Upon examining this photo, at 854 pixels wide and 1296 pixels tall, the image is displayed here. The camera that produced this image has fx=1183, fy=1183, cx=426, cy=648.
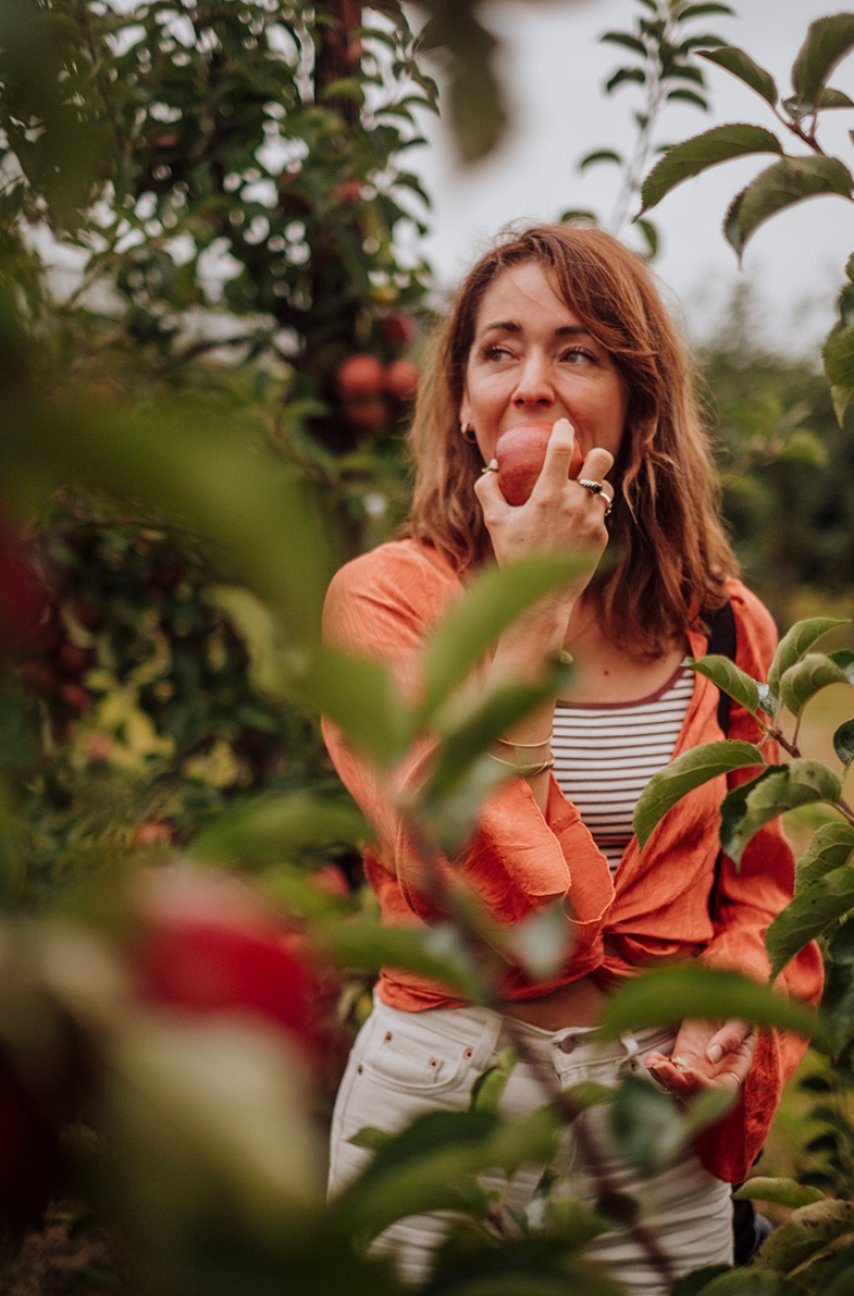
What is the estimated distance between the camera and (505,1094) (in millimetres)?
1279

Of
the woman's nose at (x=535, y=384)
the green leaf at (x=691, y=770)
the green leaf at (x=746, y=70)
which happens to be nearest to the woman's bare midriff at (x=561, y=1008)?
the green leaf at (x=691, y=770)

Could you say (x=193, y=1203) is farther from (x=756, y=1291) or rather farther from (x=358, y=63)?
(x=358, y=63)

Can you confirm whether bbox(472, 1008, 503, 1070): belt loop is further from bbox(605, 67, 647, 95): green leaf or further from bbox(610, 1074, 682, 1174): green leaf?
bbox(605, 67, 647, 95): green leaf

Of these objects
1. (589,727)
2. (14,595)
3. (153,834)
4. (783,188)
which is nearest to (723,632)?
(589,727)

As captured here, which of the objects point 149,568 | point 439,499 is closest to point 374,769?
point 439,499

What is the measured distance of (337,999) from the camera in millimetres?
→ 2029

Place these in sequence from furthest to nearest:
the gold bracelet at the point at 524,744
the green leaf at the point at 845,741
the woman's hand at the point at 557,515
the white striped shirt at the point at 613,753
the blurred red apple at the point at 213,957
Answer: the white striped shirt at the point at 613,753 < the woman's hand at the point at 557,515 < the gold bracelet at the point at 524,744 < the green leaf at the point at 845,741 < the blurred red apple at the point at 213,957

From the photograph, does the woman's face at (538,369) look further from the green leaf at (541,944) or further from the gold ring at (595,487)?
the green leaf at (541,944)

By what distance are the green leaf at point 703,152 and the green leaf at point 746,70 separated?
0.04 m

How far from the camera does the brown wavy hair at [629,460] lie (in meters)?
1.49

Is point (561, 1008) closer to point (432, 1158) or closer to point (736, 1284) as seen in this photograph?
point (736, 1284)

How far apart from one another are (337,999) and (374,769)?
1778mm

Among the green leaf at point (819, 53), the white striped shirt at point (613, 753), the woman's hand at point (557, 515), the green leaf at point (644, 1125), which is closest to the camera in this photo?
the green leaf at point (644, 1125)

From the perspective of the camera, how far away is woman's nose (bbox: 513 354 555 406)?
1.42m
